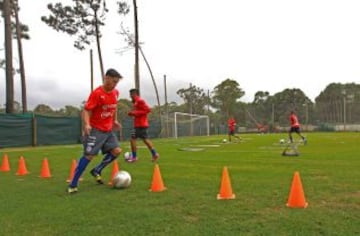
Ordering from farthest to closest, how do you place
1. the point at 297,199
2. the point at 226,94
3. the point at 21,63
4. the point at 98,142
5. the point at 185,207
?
the point at 226,94, the point at 21,63, the point at 98,142, the point at 185,207, the point at 297,199

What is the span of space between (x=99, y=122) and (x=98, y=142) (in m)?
0.33

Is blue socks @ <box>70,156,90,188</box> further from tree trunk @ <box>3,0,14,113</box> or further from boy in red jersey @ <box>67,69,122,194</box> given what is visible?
tree trunk @ <box>3,0,14,113</box>

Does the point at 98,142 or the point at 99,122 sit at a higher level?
the point at 99,122

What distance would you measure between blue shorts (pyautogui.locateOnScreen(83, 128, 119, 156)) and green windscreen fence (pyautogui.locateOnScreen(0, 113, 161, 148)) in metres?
15.9

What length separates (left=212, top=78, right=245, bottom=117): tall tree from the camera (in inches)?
3374

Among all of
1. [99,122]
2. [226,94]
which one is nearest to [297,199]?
[99,122]

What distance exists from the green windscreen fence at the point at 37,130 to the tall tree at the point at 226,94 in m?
60.8

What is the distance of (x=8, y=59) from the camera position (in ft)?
76.6

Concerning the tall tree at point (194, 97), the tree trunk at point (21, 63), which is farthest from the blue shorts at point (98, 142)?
the tall tree at point (194, 97)

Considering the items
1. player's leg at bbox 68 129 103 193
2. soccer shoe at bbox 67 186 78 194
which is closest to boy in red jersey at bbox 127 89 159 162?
player's leg at bbox 68 129 103 193

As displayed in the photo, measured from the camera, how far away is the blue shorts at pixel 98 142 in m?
6.46

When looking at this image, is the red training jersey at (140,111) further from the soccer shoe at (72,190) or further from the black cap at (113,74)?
the soccer shoe at (72,190)

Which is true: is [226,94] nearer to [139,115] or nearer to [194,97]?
[194,97]

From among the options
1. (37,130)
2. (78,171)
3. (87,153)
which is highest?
(37,130)
